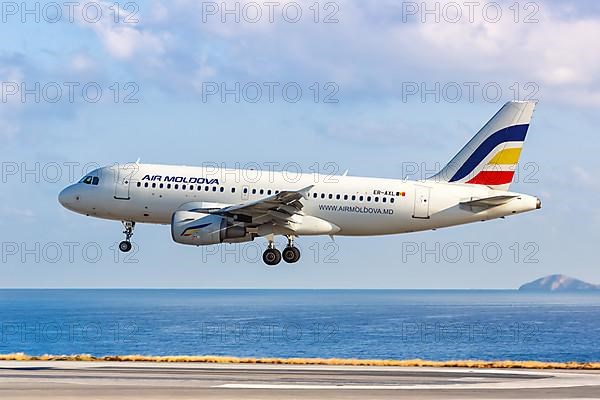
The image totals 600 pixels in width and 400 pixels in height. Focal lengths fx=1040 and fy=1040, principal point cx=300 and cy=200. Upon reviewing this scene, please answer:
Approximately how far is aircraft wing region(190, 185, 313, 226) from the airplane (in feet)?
0.27

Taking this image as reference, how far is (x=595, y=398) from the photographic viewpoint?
38188mm

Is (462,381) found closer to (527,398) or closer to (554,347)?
(527,398)

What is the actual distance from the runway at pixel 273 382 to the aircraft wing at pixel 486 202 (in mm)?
9132

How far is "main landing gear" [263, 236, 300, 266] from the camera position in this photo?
58.7m

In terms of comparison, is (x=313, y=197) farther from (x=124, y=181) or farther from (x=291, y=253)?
(x=124, y=181)

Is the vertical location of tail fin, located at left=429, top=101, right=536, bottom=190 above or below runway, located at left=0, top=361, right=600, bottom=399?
above

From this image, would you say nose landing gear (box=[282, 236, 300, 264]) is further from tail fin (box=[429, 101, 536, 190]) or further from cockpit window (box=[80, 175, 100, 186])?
cockpit window (box=[80, 175, 100, 186])

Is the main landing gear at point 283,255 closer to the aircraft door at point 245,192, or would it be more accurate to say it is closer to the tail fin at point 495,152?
the aircraft door at point 245,192

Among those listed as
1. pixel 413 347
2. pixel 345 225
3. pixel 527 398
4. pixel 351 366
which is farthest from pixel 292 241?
pixel 413 347

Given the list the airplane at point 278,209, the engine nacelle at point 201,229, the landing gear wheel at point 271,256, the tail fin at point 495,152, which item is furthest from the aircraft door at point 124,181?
the tail fin at point 495,152

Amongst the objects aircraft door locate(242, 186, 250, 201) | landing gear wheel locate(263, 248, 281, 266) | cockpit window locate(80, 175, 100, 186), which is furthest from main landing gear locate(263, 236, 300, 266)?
cockpit window locate(80, 175, 100, 186)

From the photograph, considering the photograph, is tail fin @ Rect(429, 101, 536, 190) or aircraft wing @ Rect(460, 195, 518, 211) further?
tail fin @ Rect(429, 101, 536, 190)

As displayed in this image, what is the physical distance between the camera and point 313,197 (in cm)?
5731

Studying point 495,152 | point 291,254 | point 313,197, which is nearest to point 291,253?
point 291,254
